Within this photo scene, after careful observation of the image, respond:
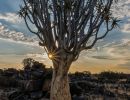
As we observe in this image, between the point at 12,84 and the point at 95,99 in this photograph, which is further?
the point at 12,84

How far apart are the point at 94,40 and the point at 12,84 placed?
14.7m

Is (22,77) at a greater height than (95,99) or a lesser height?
greater

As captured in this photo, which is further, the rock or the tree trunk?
the rock

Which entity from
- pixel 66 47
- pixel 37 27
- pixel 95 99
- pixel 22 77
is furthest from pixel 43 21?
pixel 22 77

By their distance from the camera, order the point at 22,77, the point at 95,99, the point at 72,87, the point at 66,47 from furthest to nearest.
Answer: the point at 22,77, the point at 72,87, the point at 95,99, the point at 66,47

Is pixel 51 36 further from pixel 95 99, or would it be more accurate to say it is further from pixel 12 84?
pixel 12 84

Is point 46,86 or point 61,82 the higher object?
point 46,86

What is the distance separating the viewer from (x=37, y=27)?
63.7 feet

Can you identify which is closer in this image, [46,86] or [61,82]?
[61,82]

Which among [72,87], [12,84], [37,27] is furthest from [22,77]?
[37,27]

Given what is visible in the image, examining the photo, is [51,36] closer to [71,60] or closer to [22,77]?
[71,60]

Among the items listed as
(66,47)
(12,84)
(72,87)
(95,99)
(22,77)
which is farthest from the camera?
(22,77)

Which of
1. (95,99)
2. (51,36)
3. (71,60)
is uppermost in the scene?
(51,36)

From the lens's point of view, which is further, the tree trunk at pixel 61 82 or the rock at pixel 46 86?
the rock at pixel 46 86
